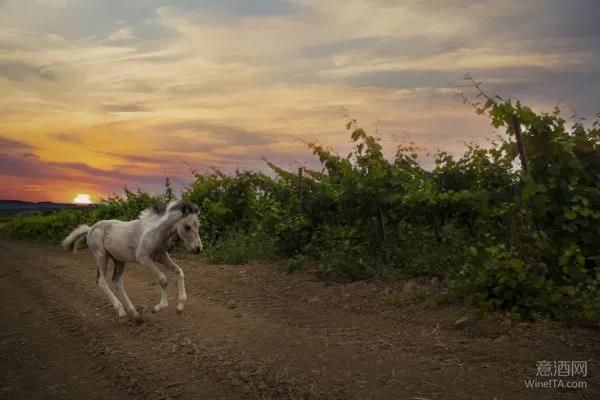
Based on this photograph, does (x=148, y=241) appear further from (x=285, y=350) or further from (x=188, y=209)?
(x=285, y=350)

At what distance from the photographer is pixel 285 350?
6.30 meters

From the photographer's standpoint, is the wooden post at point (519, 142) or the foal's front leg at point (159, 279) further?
the foal's front leg at point (159, 279)

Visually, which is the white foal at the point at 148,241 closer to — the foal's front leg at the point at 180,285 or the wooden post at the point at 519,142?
the foal's front leg at the point at 180,285

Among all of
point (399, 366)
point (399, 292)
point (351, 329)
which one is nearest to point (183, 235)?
point (351, 329)

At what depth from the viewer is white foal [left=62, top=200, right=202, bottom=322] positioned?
8359mm

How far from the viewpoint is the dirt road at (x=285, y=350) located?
5.20 metres

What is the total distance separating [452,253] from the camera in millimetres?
9523

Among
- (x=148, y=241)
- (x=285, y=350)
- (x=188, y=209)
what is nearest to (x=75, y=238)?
(x=148, y=241)

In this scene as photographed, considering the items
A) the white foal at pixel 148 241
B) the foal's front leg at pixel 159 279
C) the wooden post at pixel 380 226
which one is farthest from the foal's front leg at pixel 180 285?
the wooden post at pixel 380 226

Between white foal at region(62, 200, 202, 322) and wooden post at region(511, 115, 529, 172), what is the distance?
5.02 metres

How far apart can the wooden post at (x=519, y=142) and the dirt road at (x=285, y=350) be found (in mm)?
2346

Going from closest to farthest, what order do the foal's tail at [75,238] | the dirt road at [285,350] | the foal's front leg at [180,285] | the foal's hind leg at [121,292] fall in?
the dirt road at [285,350]
the foal's hind leg at [121,292]
the foal's front leg at [180,285]
the foal's tail at [75,238]

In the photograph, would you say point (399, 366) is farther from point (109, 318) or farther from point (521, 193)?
point (109, 318)

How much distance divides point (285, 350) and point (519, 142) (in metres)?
4.56
